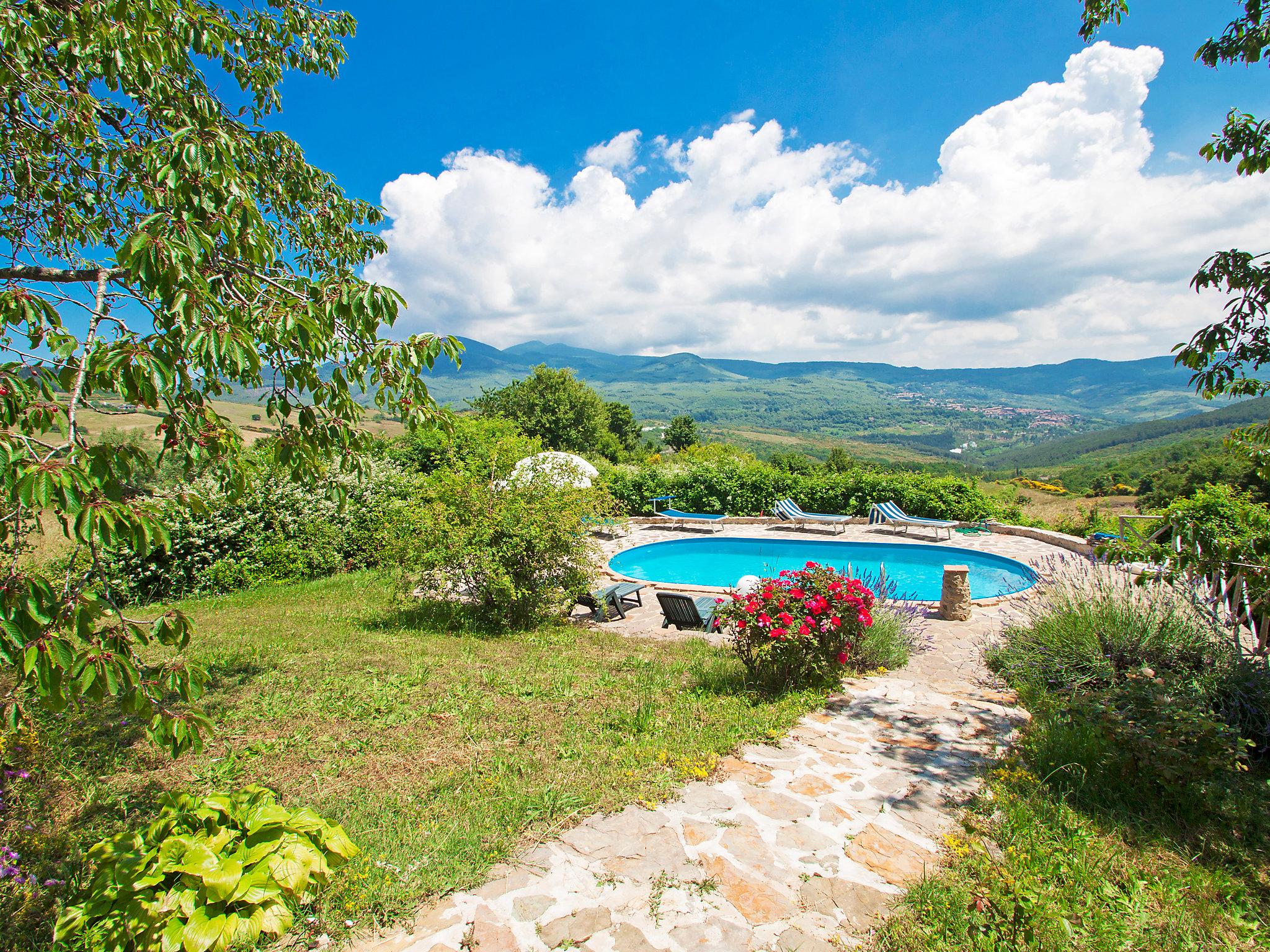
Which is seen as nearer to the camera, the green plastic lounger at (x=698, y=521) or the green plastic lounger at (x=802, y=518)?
the green plastic lounger at (x=802, y=518)

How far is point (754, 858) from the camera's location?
3.09m

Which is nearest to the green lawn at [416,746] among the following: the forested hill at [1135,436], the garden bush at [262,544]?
the garden bush at [262,544]

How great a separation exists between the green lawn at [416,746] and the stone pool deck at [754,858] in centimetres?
20

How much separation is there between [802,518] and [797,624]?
13904 mm

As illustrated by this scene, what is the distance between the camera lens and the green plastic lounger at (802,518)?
18.5 metres

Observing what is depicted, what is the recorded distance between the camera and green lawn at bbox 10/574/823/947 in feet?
10.2

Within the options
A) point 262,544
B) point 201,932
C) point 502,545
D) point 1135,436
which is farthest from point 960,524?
point 1135,436

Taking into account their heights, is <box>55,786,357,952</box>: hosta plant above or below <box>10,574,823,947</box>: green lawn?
above

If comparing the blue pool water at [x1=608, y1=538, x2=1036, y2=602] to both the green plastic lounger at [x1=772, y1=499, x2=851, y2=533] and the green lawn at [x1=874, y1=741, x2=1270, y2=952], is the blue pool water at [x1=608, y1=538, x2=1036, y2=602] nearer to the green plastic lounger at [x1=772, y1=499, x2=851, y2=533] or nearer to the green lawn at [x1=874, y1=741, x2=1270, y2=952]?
the green plastic lounger at [x1=772, y1=499, x2=851, y2=533]

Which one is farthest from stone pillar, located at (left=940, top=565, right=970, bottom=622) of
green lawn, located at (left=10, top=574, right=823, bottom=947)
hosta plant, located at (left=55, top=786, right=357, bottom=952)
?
hosta plant, located at (left=55, top=786, right=357, bottom=952)

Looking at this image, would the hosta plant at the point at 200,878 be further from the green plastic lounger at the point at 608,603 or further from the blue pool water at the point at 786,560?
the blue pool water at the point at 786,560

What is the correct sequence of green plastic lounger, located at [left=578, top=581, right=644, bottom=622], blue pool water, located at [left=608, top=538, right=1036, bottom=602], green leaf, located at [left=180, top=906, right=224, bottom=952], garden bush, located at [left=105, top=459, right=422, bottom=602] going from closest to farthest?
green leaf, located at [left=180, top=906, right=224, bottom=952] → green plastic lounger, located at [left=578, top=581, right=644, bottom=622] → garden bush, located at [left=105, top=459, right=422, bottom=602] → blue pool water, located at [left=608, top=538, right=1036, bottom=602]

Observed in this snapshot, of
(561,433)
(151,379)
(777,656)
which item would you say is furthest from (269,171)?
(561,433)

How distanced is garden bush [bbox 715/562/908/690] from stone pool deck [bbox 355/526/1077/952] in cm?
78
